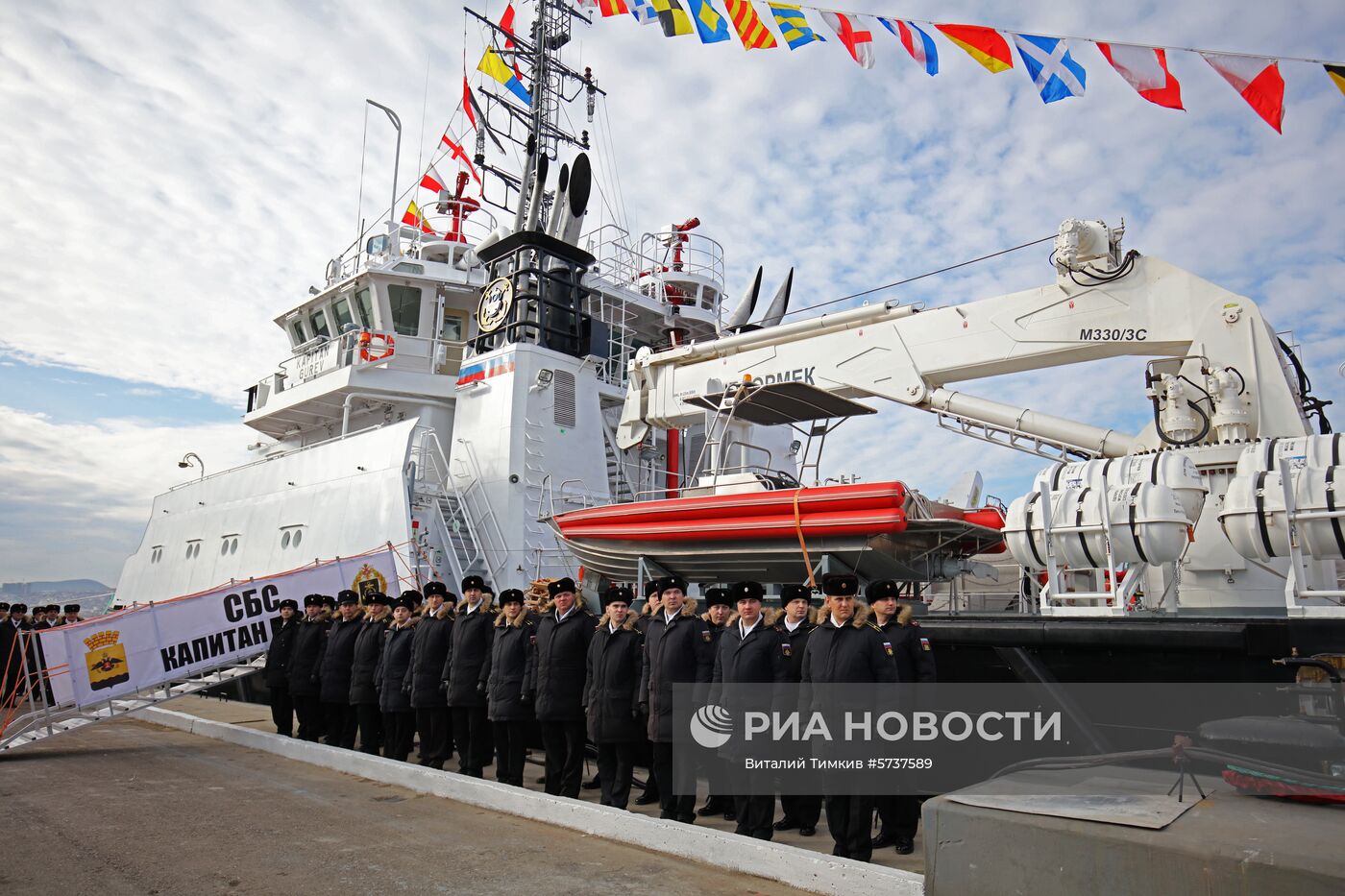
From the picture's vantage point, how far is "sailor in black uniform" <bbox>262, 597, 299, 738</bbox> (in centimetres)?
848

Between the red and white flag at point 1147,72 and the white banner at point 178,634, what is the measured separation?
8.56 m

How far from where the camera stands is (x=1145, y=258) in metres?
6.63

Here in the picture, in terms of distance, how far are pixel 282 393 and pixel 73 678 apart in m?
8.95

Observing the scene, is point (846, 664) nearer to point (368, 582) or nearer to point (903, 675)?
point (903, 675)

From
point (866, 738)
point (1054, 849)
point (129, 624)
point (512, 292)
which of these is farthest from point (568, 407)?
point (1054, 849)

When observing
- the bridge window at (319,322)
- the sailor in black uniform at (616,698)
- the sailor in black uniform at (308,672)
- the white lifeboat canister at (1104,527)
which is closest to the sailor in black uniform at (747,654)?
the sailor in black uniform at (616,698)

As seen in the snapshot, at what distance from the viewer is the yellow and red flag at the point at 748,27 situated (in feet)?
28.8

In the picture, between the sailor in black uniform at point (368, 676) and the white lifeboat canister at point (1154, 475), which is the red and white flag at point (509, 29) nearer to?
the sailor in black uniform at point (368, 676)

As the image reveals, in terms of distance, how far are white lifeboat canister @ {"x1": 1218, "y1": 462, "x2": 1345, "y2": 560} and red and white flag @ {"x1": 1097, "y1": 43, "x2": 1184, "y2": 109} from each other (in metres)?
3.29

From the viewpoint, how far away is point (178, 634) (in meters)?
8.42

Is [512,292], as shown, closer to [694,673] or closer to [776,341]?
[776,341]

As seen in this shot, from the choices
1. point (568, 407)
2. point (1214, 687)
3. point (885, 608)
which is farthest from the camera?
point (568, 407)

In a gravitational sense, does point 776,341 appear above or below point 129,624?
above

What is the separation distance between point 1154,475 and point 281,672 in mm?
7700
